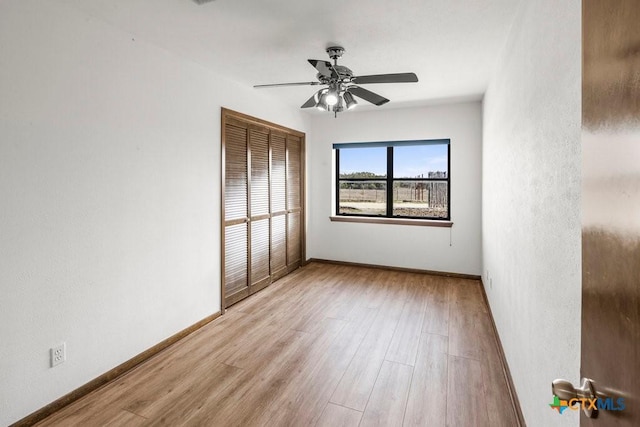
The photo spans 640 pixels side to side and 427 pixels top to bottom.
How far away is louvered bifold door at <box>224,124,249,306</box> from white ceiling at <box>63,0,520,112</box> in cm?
71

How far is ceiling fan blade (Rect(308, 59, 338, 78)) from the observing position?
2.28 meters

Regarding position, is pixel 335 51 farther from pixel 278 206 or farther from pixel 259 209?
pixel 278 206

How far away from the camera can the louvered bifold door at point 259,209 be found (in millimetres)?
4055

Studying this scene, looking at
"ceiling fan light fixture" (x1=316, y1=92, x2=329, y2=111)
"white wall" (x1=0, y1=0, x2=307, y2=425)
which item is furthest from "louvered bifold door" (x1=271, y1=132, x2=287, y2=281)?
"ceiling fan light fixture" (x1=316, y1=92, x2=329, y2=111)

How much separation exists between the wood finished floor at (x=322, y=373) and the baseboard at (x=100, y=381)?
48 millimetres

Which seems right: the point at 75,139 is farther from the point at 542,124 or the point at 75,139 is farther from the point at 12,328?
the point at 542,124

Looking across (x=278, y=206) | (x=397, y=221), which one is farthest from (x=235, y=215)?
(x=397, y=221)

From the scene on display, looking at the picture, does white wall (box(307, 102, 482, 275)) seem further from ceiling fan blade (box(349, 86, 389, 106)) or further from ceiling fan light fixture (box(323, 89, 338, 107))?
ceiling fan light fixture (box(323, 89, 338, 107))

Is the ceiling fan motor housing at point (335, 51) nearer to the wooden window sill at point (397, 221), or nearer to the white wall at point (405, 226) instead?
the white wall at point (405, 226)

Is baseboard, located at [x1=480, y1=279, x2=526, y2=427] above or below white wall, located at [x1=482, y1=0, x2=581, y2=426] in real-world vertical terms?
below

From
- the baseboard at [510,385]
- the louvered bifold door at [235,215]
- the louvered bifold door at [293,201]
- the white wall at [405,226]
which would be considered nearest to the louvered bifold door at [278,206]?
the louvered bifold door at [293,201]

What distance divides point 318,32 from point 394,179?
10.6ft

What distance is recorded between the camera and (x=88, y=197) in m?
2.22
